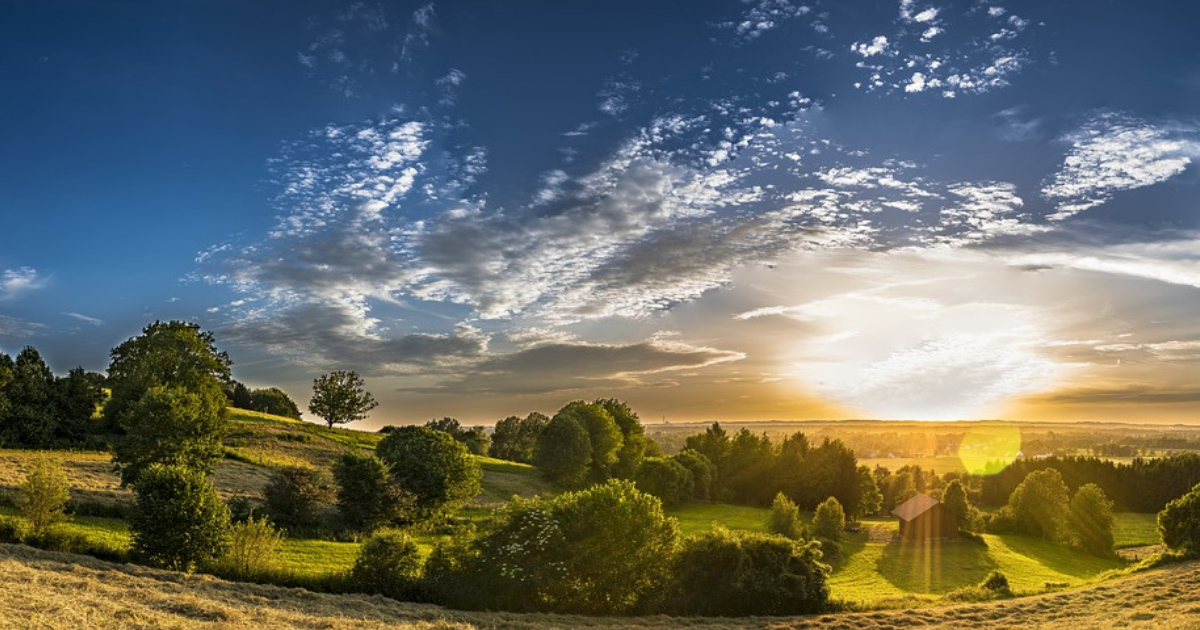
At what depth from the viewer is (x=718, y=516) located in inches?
3236

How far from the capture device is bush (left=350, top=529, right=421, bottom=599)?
30.4m

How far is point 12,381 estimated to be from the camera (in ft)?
198

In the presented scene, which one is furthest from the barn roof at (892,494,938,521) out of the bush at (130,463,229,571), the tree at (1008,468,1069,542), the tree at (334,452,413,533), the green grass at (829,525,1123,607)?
the bush at (130,463,229,571)

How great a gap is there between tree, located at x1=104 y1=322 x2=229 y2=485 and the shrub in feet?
167

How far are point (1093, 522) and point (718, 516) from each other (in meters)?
39.9

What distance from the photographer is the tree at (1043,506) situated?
7700 centimetres

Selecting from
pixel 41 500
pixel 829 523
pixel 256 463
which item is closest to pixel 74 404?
pixel 256 463

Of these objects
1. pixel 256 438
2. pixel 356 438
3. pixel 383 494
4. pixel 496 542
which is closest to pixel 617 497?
pixel 496 542

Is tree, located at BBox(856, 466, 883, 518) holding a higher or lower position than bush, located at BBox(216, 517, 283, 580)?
lower

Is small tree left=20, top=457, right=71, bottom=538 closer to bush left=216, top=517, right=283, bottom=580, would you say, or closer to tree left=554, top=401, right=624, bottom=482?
bush left=216, top=517, right=283, bottom=580

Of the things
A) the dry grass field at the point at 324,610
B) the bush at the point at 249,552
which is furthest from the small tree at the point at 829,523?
the bush at the point at 249,552

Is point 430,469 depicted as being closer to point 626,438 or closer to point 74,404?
point 74,404

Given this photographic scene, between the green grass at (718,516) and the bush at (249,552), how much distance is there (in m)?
44.8

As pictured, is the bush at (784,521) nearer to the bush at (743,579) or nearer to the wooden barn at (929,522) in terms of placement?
the wooden barn at (929,522)
